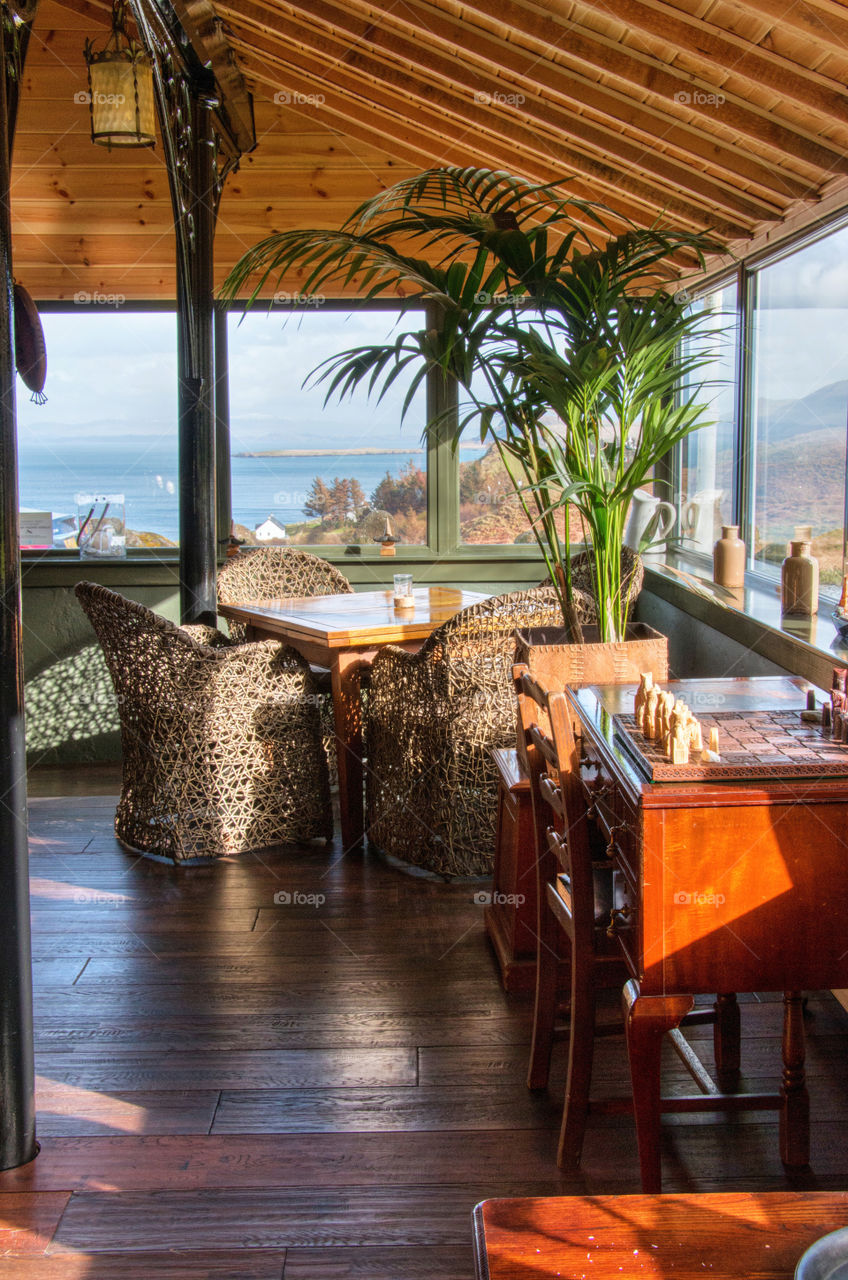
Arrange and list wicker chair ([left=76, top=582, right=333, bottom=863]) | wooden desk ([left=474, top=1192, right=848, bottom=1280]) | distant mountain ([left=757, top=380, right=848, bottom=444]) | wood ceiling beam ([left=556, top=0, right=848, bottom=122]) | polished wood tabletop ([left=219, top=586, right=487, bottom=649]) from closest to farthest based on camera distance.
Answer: wooden desk ([left=474, top=1192, right=848, bottom=1280]) < wood ceiling beam ([left=556, top=0, right=848, bottom=122]) < distant mountain ([left=757, top=380, right=848, bottom=444]) < wicker chair ([left=76, top=582, right=333, bottom=863]) < polished wood tabletop ([left=219, top=586, right=487, bottom=649])

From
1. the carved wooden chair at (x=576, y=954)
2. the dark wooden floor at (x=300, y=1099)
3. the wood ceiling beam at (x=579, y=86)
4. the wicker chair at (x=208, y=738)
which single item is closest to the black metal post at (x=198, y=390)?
the wicker chair at (x=208, y=738)

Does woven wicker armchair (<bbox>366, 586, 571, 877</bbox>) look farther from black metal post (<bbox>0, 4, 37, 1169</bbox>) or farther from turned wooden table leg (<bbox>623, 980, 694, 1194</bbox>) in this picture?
turned wooden table leg (<bbox>623, 980, 694, 1194</bbox>)

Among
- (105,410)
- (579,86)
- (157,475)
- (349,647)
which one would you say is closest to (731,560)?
(349,647)

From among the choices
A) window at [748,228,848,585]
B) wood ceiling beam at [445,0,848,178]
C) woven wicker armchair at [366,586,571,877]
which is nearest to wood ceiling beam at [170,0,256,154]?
wood ceiling beam at [445,0,848,178]

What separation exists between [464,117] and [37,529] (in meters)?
3.03

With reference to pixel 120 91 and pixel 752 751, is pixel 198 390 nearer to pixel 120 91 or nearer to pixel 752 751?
pixel 120 91

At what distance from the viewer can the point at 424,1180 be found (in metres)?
2.15

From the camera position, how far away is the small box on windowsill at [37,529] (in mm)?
5816

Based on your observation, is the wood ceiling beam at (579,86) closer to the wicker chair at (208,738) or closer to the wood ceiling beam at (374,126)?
the wood ceiling beam at (374,126)

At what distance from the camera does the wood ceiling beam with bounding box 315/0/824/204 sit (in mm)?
3346

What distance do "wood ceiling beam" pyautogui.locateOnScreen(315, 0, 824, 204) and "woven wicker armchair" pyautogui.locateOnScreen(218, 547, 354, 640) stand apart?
227 cm

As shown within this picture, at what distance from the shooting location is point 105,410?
587 centimetres

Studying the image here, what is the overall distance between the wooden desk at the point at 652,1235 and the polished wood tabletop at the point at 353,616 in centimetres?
303

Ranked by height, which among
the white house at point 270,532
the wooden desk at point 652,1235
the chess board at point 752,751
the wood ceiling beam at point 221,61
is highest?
the wood ceiling beam at point 221,61
